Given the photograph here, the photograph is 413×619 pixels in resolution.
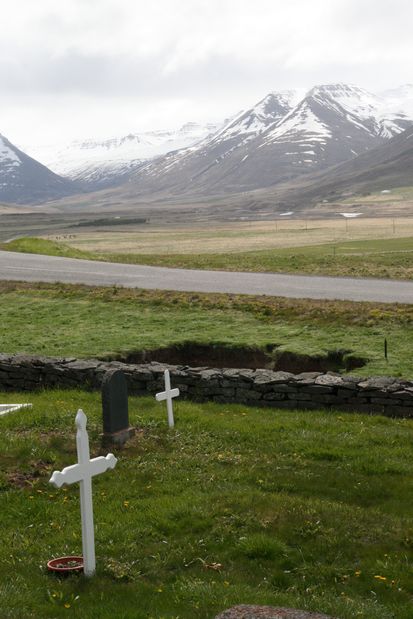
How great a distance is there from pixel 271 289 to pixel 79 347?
41.4ft

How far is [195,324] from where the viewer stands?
74.0 feet

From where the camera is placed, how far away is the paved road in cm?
2906

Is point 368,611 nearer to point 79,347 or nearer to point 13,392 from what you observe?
point 13,392

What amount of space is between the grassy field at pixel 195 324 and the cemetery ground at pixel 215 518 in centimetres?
562

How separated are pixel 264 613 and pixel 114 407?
5.47 m

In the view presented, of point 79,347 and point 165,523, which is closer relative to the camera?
point 165,523

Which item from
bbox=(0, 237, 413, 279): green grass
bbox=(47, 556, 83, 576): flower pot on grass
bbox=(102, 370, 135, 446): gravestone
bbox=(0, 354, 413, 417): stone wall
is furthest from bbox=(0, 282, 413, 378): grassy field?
bbox=(0, 237, 413, 279): green grass

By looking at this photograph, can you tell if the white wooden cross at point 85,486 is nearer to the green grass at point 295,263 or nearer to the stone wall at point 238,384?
the stone wall at point 238,384

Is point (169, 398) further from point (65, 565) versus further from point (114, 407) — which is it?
point (65, 565)

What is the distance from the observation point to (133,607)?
6.66 m

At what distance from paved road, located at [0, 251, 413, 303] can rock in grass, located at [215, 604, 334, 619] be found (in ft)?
70.3

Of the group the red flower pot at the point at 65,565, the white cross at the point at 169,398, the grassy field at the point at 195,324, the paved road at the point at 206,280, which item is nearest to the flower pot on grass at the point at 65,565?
the red flower pot at the point at 65,565

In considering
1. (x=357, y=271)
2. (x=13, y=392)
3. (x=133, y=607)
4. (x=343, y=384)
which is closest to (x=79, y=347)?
(x=13, y=392)

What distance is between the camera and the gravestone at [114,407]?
10898mm
